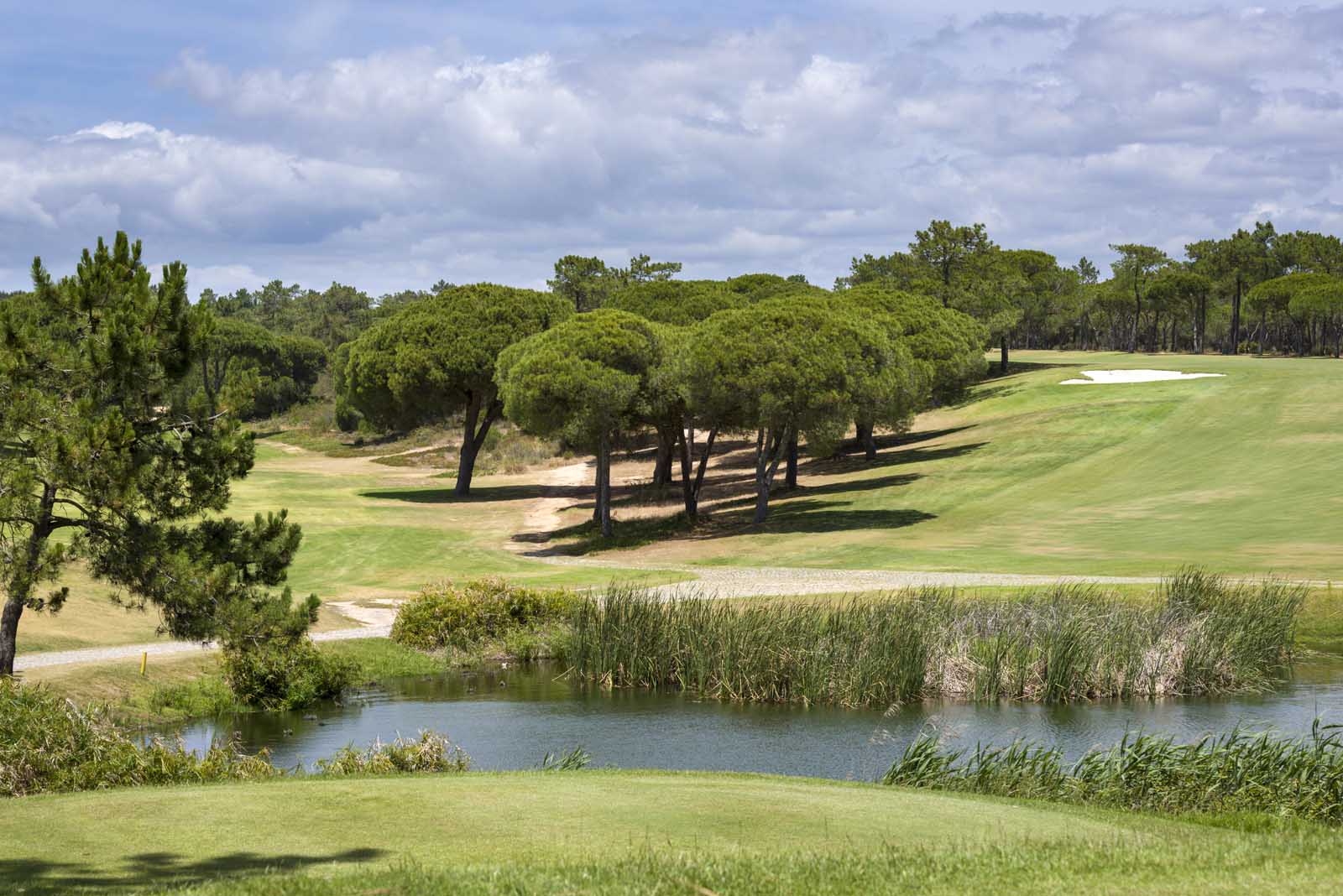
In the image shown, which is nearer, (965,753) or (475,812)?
(475,812)

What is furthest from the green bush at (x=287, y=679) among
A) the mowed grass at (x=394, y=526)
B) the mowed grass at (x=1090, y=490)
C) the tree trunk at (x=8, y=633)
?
the mowed grass at (x=1090, y=490)

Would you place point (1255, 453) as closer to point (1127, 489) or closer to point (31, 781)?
point (1127, 489)

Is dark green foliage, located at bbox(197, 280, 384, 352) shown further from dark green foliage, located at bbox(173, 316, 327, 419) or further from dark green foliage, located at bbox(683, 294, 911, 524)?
dark green foliage, located at bbox(683, 294, 911, 524)

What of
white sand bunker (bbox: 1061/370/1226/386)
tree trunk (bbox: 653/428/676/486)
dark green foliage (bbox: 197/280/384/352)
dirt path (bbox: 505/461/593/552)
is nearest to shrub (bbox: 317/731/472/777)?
dirt path (bbox: 505/461/593/552)

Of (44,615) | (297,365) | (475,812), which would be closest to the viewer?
(475,812)

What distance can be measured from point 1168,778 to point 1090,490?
4048cm

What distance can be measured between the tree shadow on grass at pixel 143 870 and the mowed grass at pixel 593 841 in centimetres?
2

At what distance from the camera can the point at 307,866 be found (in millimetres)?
8797

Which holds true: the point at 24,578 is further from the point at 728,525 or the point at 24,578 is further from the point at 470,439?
the point at 470,439

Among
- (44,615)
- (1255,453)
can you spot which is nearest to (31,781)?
(44,615)

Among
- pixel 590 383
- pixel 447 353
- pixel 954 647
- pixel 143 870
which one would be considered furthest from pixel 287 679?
pixel 447 353

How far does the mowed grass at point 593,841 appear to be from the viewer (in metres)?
8.30

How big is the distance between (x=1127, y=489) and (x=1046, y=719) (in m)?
33.5

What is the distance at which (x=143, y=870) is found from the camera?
8727 millimetres
